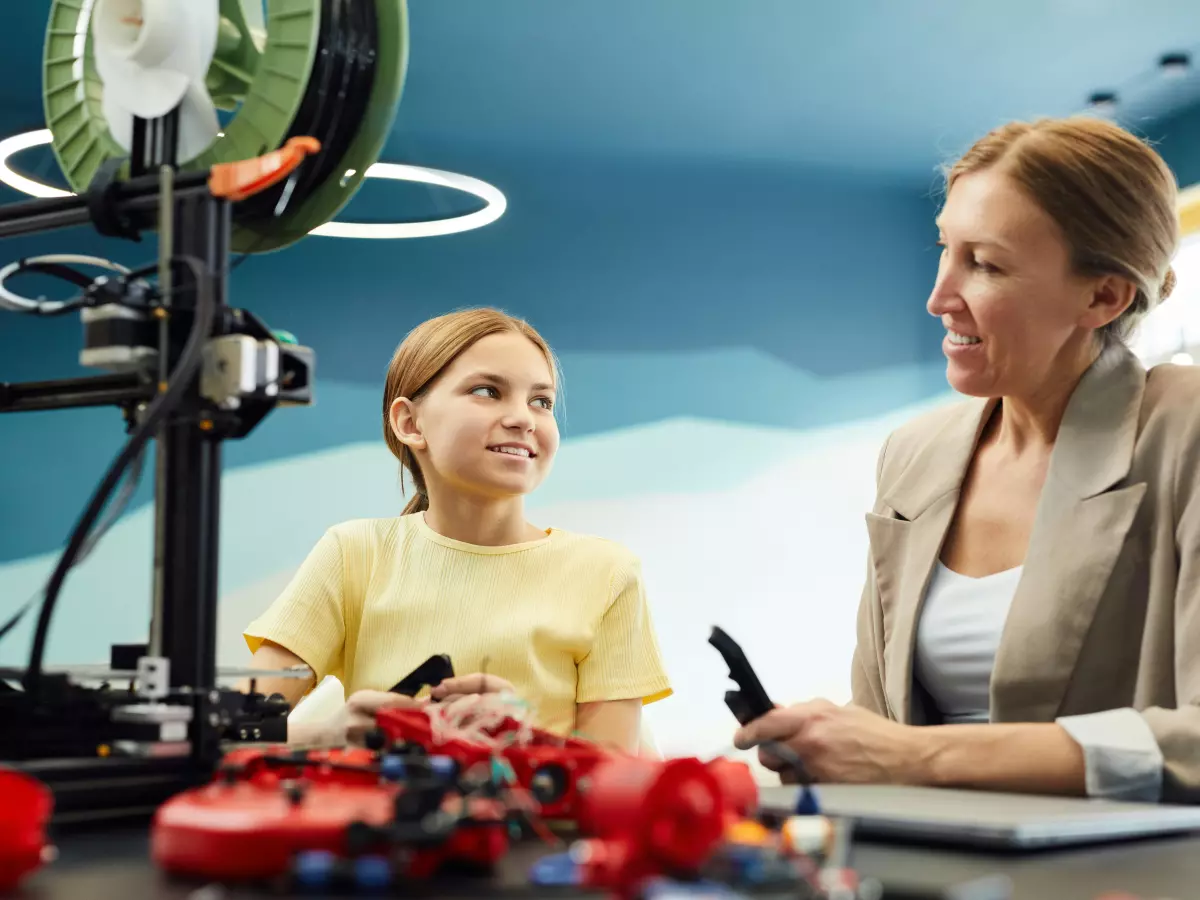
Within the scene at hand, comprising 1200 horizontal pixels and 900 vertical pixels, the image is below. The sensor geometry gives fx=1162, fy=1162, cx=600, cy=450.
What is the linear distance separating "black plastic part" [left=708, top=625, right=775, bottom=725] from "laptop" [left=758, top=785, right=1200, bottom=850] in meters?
0.12

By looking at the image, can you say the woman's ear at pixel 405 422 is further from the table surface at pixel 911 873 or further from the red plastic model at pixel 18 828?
the red plastic model at pixel 18 828

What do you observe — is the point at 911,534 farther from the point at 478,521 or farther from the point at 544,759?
the point at 544,759

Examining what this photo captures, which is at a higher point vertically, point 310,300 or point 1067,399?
point 310,300

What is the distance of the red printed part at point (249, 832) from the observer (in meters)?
0.50

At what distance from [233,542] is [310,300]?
1.04 metres

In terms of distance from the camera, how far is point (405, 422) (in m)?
1.72

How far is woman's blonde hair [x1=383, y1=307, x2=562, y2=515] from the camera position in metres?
1.66

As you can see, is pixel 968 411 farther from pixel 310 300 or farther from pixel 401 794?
pixel 310 300

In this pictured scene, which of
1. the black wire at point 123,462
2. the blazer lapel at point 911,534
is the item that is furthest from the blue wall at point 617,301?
the black wire at point 123,462

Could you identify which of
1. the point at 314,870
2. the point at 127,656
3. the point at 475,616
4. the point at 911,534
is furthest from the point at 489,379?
the point at 314,870

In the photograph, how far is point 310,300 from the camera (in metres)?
4.78

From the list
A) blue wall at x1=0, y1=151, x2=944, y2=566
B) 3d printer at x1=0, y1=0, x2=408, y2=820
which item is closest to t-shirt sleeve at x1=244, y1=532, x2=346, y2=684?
3d printer at x1=0, y1=0, x2=408, y2=820

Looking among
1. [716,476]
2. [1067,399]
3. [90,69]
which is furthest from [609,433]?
[90,69]

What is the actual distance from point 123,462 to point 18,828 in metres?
0.33
